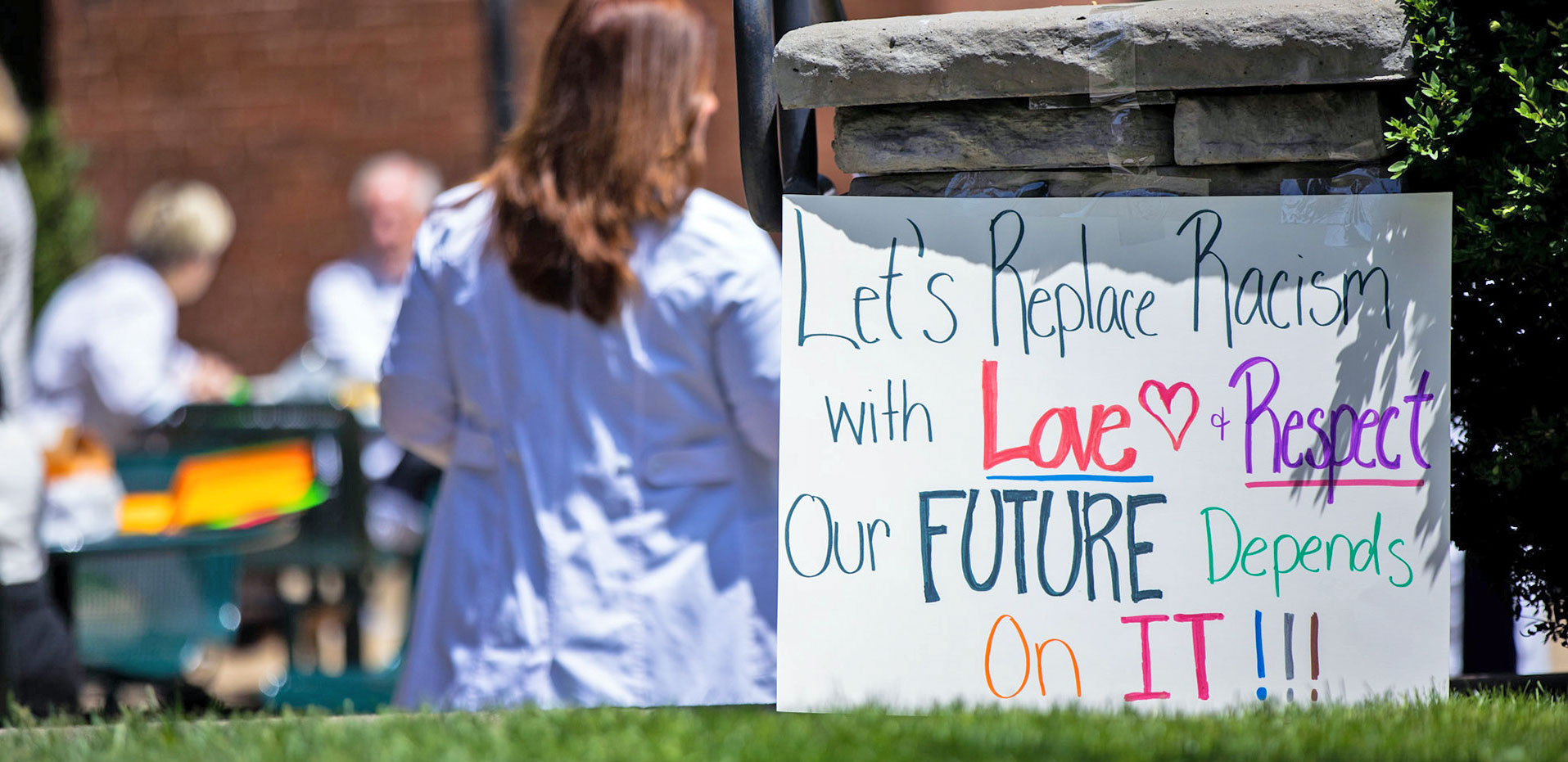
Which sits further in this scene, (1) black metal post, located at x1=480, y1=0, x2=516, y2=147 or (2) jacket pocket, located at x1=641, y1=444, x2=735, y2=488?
(1) black metal post, located at x1=480, y1=0, x2=516, y2=147

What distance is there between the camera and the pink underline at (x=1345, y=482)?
218cm

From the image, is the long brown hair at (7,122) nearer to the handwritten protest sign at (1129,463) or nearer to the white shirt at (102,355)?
the white shirt at (102,355)

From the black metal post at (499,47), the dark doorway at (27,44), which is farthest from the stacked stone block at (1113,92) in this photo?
the dark doorway at (27,44)

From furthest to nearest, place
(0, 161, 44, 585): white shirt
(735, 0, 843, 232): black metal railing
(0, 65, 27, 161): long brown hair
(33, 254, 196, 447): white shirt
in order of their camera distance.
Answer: (33, 254, 196, 447): white shirt → (0, 65, 27, 161): long brown hair → (0, 161, 44, 585): white shirt → (735, 0, 843, 232): black metal railing

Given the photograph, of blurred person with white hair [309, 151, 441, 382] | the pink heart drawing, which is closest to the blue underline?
the pink heart drawing

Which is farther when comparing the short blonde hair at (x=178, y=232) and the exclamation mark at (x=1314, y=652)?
the short blonde hair at (x=178, y=232)

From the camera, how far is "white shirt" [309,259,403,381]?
6.23m

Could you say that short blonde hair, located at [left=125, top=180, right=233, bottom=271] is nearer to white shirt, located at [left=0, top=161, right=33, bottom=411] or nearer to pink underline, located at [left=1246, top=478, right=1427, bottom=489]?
white shirt, located at [left=0, top=161, right=33, bottom=411]

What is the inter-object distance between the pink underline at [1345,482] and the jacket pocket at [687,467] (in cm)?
109

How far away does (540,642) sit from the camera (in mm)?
2854

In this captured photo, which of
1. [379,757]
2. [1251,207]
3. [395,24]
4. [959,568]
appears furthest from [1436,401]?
[395,24]

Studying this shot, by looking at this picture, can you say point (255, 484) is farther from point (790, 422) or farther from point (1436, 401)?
point (1436, 401)

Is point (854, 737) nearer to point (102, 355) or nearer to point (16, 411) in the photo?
point (16, 411)

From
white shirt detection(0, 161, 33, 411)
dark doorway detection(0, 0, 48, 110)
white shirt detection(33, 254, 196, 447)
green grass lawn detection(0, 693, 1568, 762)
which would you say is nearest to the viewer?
green grass lawn detection(0, 693, 1568, 762)
